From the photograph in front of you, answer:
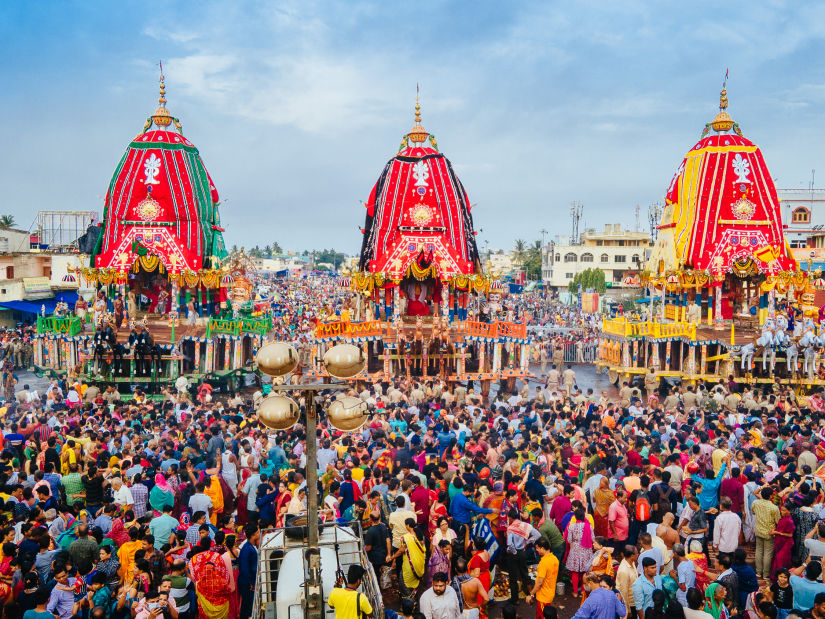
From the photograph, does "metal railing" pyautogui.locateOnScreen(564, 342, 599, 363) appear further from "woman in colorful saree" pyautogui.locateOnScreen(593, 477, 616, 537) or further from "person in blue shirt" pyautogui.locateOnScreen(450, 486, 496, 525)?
"person in blue shirt" pyautogui.locateOnScreen(450, 486, 496, 525)

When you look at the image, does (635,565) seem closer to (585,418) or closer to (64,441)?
(585,418)

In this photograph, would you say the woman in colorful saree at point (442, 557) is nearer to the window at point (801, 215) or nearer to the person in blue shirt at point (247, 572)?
the person in blue shirt at point (247, 572)

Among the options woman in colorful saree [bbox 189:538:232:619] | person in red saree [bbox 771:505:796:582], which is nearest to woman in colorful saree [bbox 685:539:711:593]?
person in red saree [bbox 771:505:796:582]

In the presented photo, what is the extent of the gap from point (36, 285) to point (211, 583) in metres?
35.8

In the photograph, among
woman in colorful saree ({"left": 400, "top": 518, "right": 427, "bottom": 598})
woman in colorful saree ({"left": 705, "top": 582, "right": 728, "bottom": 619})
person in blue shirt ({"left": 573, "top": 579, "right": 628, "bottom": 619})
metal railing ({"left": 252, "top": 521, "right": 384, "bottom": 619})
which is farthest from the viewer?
woman in colorful saree ({"left": 400, "top": 518, "right": 427, "bottom": 598})

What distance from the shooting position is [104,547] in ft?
25.2

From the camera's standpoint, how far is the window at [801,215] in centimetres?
5253

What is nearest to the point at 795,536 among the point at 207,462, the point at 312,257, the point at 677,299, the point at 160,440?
the point at 207,462

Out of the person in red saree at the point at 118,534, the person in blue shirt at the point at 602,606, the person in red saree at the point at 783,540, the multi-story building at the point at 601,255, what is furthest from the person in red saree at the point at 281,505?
the multi-story building at the point at 601,255

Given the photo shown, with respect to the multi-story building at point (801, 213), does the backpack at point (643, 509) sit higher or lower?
lower

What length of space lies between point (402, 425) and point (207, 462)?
4.21 metres

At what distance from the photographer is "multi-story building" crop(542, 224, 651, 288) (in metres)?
75.1

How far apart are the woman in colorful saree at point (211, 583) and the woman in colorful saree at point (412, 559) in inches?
78.5

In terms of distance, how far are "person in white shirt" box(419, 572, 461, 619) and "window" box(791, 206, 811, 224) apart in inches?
2127
